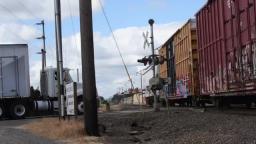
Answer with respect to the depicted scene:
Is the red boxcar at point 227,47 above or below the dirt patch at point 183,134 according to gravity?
above

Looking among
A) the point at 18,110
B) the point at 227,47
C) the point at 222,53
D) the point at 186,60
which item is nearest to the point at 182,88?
the point at 186,60

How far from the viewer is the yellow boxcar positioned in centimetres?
3186

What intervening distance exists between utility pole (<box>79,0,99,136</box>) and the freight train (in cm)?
512

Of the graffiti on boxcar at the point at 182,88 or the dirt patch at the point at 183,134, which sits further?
the graffiti on boxcar at the point at 182,88

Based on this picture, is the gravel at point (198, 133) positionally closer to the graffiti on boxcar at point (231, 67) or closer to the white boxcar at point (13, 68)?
the graffiti on boxcar at point (231, 67)

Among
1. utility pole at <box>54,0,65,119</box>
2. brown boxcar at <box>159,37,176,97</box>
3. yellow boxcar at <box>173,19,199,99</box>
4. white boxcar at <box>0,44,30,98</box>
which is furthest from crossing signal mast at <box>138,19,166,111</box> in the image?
white boxcar at <box>0,44,30,98</box>

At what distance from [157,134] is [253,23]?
16.1 feet

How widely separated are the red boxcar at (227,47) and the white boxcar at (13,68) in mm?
14384

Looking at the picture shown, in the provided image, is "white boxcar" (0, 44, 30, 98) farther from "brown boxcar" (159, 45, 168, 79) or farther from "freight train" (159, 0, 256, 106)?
"freight train" (159, 0, 256, 106)

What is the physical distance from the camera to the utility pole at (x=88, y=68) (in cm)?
1889

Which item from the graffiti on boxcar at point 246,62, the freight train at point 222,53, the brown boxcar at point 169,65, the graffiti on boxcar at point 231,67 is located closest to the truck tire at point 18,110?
the brown boxcar at point 169,65

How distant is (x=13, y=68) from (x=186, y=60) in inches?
454

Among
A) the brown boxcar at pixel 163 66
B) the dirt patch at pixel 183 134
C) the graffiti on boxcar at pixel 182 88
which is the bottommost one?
the dirt patch at pixel 183 134

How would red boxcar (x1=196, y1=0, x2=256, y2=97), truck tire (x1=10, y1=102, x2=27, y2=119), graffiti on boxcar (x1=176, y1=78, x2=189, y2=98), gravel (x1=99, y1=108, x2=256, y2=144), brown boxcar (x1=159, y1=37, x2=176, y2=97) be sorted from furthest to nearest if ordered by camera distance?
truck tire (x1=10, y1=102, x2=27, y2=119) → brown boxcar (x1=159, y1=37, x2=176, y2=97) → graffiti on boxcar (x1=176, y1=78, x2=189, y2=98) → red boxcar (x1=196, y1=0, x2=256, y2=97) → gravel (x1=99, y1=108, x2=256, y2=144)
